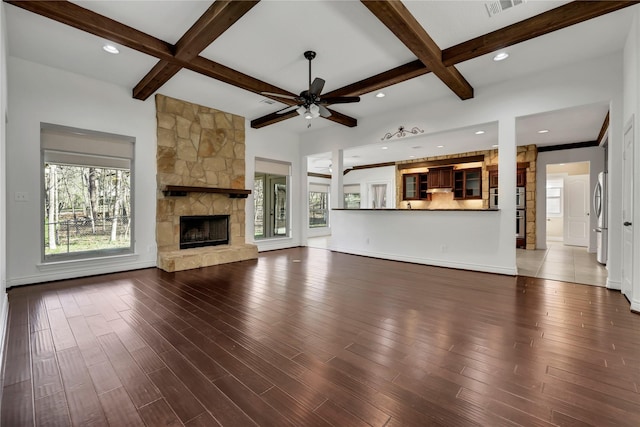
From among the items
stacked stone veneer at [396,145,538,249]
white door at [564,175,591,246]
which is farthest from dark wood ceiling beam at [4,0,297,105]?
white door at [564,175,591,246]

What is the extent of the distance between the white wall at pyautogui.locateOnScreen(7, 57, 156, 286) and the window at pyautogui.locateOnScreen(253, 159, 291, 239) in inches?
102

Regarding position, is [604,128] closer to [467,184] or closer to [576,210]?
[467,184]

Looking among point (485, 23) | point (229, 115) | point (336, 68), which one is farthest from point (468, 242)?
point (229, 115)

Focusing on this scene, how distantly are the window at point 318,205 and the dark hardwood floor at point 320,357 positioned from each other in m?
7.61

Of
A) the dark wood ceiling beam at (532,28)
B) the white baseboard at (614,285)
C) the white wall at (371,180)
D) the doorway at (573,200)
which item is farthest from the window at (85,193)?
the doorway at (573,200)

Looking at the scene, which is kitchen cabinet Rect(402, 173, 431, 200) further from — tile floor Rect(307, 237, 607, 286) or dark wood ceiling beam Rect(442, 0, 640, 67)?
dark wood ceiling beam Rect(442, 0, 640, 67)

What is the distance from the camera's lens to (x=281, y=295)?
136 inches

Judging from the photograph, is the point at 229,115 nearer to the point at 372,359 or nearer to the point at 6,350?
the point at 6,350

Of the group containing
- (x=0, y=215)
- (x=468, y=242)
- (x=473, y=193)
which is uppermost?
(x=473, y=193)

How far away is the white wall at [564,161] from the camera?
6953 mm

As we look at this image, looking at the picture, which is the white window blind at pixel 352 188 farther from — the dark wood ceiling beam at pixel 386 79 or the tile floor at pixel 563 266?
the dark wood ceiling beam at pixel 386 79

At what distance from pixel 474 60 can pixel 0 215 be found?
5.24 m

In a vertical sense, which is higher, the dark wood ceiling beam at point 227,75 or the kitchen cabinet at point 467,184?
the dark wood ceiling beam at point 227,75

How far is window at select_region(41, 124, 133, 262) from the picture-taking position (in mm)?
4184
